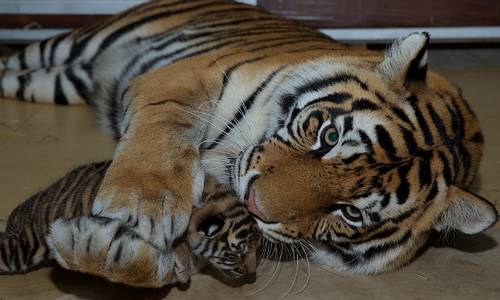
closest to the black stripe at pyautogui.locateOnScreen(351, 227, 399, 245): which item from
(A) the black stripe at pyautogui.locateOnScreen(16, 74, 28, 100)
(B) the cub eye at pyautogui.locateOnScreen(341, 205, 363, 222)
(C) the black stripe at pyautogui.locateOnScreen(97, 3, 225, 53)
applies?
(B) the cub eye at pyautogui.locateOnScreen(341, 205, 363, 222)

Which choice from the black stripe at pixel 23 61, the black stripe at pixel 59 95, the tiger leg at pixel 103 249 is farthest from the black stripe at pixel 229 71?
the black stripe at pixel 23 61

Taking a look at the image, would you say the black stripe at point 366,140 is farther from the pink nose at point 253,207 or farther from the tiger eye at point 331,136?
the pink nose at point 253,207

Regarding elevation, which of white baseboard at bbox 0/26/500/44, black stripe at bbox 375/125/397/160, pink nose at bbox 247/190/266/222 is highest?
black stripe at bbox 375/125/397/160

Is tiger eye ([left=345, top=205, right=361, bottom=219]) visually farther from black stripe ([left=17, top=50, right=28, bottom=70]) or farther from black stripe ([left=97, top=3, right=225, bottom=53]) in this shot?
black stripe ([left=17, top=50, right=28, bottom=70])

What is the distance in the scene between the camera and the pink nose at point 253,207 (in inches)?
72.2

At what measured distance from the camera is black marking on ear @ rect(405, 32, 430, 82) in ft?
6.54

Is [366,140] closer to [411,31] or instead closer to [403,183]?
[403,183]

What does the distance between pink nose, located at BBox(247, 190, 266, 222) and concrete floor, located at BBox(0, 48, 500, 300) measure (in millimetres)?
274

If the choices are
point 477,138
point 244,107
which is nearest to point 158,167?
point 244,107

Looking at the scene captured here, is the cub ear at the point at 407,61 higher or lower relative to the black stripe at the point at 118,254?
higher

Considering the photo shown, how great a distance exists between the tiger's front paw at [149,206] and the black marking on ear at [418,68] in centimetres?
68

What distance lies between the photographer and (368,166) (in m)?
1.90

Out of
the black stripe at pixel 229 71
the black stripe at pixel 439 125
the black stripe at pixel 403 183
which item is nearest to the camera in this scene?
the black stripe at pixel 403 183

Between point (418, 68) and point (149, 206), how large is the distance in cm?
81
